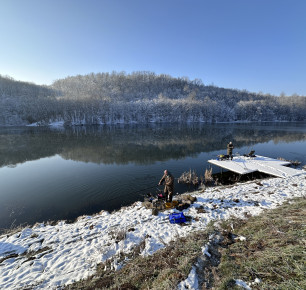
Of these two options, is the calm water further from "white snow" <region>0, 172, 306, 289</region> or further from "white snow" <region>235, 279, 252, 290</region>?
"white snow" <region>235, 279, 252, 290</region>

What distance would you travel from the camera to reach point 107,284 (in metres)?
3.82

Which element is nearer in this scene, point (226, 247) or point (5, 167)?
point (226, 247)

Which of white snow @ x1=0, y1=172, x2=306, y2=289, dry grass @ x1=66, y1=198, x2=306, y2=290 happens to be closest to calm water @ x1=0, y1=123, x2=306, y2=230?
white snow @ x1=0, y1=172, x2=306, y2=289

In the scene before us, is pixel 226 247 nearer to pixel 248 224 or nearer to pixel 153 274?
pixel 248 224

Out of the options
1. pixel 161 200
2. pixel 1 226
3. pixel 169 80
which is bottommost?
pixel 1 226

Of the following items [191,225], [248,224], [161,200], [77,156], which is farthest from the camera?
[77,156]

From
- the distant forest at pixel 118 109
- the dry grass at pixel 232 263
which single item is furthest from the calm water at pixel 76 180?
the distant forest at pixel 118 109

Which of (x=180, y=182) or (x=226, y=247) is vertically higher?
(x=226, y=247)

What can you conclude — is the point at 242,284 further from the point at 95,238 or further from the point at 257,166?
the point at 257,166

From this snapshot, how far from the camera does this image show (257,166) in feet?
53.2

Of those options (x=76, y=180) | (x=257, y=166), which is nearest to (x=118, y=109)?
(x=76, y=180)

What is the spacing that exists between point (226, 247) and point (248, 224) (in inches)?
75.7

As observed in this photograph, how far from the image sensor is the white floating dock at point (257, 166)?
14102 mm

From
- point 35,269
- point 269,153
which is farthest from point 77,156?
point 269,153
